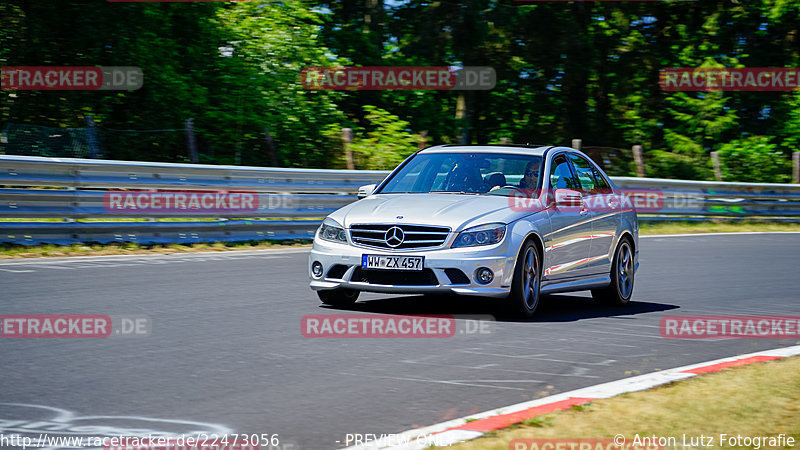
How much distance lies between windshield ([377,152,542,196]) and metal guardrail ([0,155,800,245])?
5.31 meters

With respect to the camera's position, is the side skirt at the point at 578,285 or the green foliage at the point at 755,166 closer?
the side skirt at the point at 578,285

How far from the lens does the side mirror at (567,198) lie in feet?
33.8

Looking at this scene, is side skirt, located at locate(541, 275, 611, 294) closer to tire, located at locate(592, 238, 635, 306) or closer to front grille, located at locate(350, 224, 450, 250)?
tire, located at locate(592, 238, 635, 306)

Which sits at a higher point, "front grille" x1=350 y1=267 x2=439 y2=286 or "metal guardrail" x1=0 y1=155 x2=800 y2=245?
"metal guardrail" x1=0 y1=155 x2=800 y2=245

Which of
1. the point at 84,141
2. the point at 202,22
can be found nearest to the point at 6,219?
the point at 84,141

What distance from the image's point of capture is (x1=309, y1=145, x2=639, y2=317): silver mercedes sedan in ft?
30.7

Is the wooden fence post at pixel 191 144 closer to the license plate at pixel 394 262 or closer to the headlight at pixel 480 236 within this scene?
the license plate at pixel 394 262

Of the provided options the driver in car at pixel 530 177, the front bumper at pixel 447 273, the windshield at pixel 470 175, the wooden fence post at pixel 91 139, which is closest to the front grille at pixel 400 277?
the front bumper at pixel 447 273

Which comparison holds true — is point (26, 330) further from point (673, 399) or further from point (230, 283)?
point (673, 399)

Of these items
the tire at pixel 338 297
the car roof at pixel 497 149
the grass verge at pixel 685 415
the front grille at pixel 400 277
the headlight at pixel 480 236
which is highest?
the car roof at pixel 497 149

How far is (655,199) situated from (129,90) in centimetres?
1132

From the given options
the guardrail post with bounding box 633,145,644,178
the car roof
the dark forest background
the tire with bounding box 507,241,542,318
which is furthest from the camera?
the guardrail post with bounding box 633,145,644,178

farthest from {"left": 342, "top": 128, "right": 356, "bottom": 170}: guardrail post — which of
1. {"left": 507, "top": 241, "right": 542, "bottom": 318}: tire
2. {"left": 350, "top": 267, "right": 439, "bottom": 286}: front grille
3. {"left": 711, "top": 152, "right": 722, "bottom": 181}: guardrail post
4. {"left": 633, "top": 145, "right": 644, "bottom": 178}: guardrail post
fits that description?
{"left": 350, "top": 267, "right": 439, "bottom": 286}: front grille

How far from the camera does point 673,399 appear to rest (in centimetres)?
619
